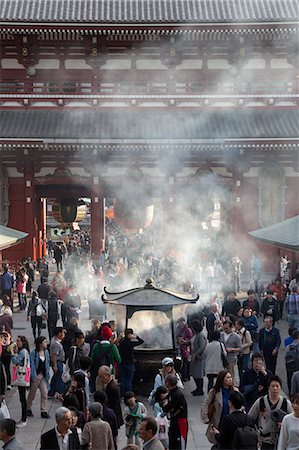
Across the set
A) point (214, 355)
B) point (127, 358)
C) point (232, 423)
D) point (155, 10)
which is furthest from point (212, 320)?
point (155, 10)

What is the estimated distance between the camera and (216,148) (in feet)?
66.7

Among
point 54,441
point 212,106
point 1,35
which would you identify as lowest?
point 54,441

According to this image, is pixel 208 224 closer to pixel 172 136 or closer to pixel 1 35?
pixel 172 136

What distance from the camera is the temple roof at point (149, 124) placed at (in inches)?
796

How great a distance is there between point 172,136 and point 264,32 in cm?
477

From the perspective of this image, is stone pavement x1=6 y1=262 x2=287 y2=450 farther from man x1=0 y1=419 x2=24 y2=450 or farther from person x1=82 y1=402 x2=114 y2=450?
man x1=0 y1=419 x2=24 y2=450

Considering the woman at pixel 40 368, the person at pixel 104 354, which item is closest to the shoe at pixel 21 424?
the woman at pixel 40 368

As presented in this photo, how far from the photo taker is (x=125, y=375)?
8.59 metres

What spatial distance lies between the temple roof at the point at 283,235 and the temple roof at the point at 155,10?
341 inches

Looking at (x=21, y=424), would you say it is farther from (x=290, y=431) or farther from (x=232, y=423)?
(x=290, y=431)

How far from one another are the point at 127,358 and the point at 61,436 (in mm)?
3274

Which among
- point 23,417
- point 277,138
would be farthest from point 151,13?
point 23,417

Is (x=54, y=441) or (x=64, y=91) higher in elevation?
(x=64, y=91)

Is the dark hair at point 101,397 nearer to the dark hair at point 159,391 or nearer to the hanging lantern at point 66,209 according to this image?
the dark hair at point 159,391
